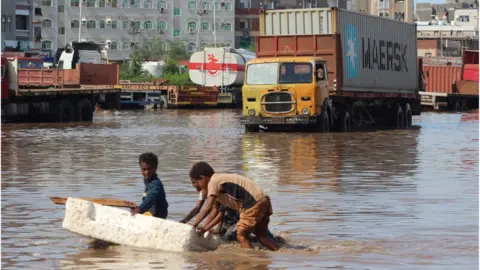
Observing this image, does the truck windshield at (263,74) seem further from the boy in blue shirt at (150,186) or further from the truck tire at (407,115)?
the boy in blue shirt at (150,186)

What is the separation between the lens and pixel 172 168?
72.5 feet

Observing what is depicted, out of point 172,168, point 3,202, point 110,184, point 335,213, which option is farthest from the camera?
point 172,168

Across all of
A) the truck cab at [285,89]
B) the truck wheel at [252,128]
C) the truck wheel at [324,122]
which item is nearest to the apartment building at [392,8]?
the truck wheel at [252,128]

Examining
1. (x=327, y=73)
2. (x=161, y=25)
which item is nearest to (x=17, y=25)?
(x=161, y=25)

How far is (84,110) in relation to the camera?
45156 millimetres

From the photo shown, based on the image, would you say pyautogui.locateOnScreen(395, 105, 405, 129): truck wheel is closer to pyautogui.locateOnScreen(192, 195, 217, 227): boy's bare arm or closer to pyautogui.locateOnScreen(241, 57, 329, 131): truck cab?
pyautogui.locateOnScreen(241, 57, 329, 131): truck cab

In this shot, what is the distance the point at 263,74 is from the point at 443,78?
129ft

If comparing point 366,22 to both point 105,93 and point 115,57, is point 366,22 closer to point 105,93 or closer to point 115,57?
point 105,93

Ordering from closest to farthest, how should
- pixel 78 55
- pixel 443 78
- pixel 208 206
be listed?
pixel 208 206 < pixel 78 55 < pixel 443 78

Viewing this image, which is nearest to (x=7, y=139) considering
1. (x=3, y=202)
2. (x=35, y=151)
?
(x=35, y=151)

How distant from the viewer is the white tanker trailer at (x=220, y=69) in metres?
70.2

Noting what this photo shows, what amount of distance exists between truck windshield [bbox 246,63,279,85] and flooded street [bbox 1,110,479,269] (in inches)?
55.5

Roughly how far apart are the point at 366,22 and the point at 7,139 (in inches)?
469

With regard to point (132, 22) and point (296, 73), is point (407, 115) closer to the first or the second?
point (296, 73)
